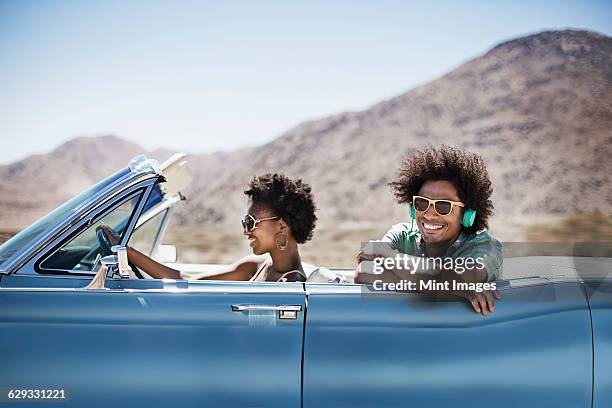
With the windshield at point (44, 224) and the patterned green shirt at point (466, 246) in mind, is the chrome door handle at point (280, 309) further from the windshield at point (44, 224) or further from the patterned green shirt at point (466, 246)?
the windshield at point (44, 224)

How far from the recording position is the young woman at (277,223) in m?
3.46

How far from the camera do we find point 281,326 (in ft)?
9.25

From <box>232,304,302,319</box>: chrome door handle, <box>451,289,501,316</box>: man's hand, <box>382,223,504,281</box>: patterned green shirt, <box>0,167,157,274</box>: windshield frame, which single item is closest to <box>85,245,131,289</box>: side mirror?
<box>0,167,157,274</box>: windshield frame

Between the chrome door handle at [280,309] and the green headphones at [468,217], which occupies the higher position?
the green headphones at [468,217]

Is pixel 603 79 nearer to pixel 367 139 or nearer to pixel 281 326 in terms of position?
pixel 367 139

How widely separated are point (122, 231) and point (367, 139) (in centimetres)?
3180

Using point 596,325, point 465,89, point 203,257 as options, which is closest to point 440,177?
point 596,325

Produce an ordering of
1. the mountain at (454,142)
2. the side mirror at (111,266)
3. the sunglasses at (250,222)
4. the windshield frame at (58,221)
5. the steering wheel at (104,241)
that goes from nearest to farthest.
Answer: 1. the side mirror at (111,266)
2. the windshield frame at (58,221)
3. the steering wheel at (104,241)
4. the sunglasses at (250,222)
5. the mountain at (454,142)

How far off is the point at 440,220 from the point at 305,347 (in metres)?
0.81

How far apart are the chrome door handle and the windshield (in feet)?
2.80

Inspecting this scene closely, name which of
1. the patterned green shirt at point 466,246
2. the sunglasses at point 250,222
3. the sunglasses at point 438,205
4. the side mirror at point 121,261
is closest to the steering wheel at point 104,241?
the side mirror at point 121,261

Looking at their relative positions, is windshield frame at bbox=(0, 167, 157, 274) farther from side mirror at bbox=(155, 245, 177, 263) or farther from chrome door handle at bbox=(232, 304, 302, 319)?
side mirror at bbox=(155, 245, 177, 263)

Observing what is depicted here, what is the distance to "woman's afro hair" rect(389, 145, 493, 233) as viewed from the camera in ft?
10.3

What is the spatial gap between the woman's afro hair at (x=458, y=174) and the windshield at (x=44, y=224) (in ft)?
4.36
